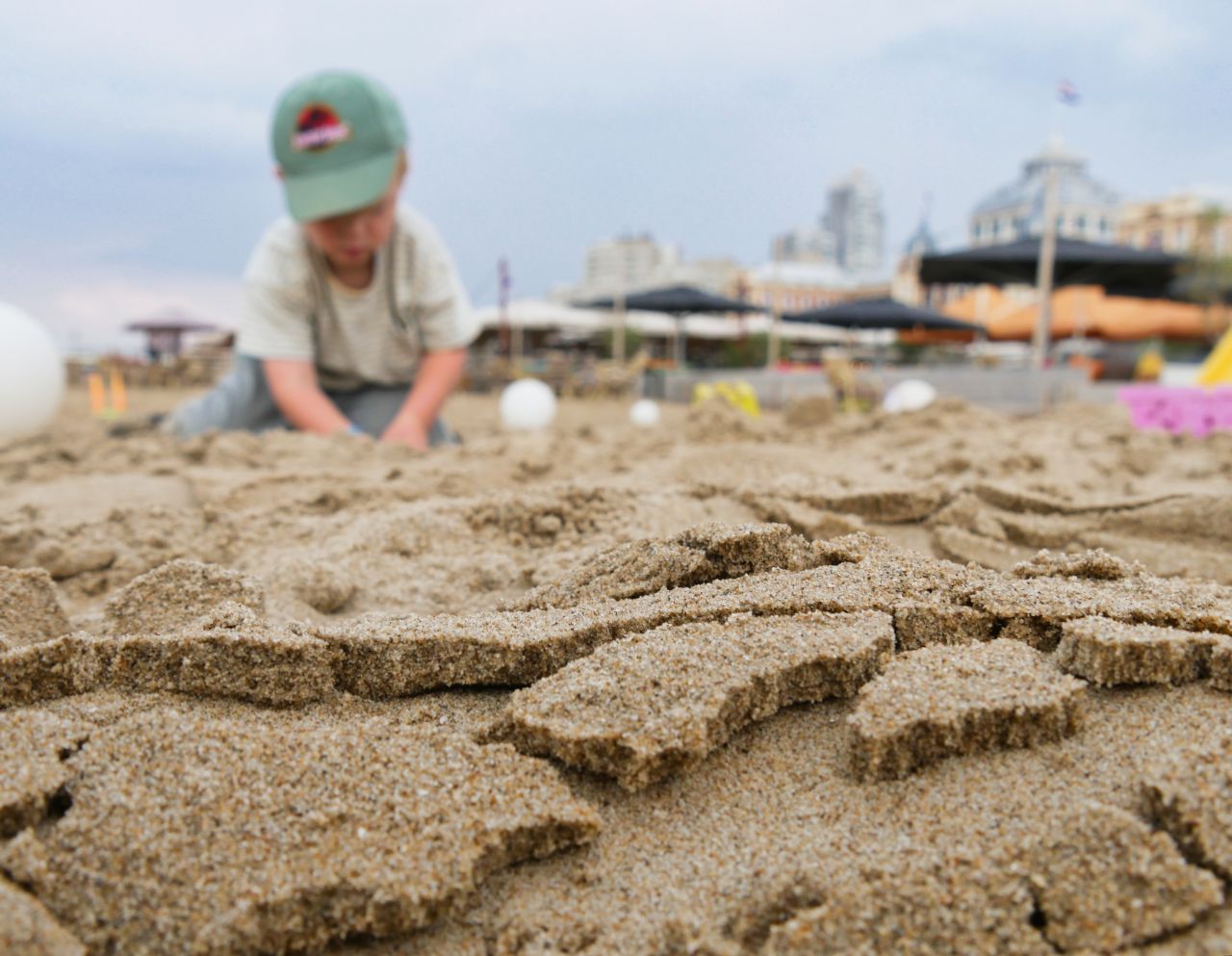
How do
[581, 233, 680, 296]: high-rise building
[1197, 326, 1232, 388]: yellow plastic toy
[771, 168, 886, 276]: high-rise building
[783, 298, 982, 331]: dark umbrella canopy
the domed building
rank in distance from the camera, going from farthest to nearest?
[771, 168, 886, 276]: high-rise building < [581, 233, 680, 296]: high-rise building < the domed building < [783, 298, 982, 331]: dark umbrella canopy < [1197, 326, 1232, 388]: yellow plastic toy

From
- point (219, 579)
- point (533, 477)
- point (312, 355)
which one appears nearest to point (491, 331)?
point (312, 355)

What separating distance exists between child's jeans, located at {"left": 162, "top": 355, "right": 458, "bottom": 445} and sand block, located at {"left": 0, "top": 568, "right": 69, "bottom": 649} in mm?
3414

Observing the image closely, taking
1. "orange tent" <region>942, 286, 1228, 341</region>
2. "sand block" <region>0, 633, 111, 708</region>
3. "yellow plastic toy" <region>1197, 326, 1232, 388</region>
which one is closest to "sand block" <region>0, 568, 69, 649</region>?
"sand block" <region>0, 633, 111, 708</region>

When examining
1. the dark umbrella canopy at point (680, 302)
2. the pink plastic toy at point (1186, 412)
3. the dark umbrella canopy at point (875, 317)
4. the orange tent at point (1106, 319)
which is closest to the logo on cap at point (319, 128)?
the pink plastic toy at point (1186, 412)

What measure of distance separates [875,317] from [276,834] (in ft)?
43.3

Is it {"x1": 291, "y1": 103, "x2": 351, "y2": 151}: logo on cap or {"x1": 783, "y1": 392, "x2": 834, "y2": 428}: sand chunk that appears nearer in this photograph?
{"x1": 291, "y1": 103, "x2": 351, "y2": 151}: logo on cap

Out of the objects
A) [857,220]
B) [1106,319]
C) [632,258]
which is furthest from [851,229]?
[1106,319]

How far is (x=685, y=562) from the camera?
1.42m

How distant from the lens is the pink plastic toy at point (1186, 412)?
491cm

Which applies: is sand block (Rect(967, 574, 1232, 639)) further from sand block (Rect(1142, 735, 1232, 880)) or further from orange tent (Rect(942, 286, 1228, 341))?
orange tent (Rect(942, 286, 1228, 341))

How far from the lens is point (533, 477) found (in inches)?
128

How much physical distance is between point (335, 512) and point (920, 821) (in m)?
1.93

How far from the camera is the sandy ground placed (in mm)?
823

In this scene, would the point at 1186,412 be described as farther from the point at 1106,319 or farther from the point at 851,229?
the point at 851,229
